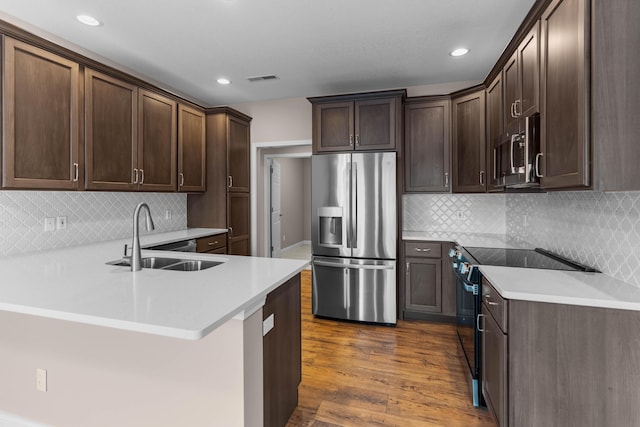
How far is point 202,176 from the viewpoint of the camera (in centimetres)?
402

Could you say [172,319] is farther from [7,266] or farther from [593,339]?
[593,339]

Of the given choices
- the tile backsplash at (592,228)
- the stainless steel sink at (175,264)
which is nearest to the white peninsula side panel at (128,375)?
the stainless steel sink at (175,264)

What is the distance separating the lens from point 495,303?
172 centimetres

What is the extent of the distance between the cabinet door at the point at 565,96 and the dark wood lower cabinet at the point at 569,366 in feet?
2.04

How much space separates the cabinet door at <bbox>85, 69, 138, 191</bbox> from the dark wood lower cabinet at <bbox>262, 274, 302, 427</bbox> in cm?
192

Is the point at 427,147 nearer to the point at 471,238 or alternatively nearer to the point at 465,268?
the point at 471,238

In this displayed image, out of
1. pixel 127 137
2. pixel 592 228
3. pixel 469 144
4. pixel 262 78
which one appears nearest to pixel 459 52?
pixel 469 144

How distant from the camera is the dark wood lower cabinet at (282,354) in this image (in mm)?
1621

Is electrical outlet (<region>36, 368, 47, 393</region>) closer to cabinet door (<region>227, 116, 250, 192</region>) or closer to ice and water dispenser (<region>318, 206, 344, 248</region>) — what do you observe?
ice and water dispenser (<region>318, 206, 344, 248</region>)

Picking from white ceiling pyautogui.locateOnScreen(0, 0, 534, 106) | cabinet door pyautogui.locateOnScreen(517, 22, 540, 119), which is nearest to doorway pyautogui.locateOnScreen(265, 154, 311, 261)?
white ceiling pyautogui.locateOnScreen(0, 0, 534, 106)

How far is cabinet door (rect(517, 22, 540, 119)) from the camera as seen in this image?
1883 mm

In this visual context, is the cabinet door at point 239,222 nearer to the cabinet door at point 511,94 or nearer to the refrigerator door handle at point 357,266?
the refrigerator door handle at point 357,266

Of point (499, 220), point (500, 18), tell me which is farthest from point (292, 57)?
point (499, 220)

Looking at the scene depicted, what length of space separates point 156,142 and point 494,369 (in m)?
3.41
